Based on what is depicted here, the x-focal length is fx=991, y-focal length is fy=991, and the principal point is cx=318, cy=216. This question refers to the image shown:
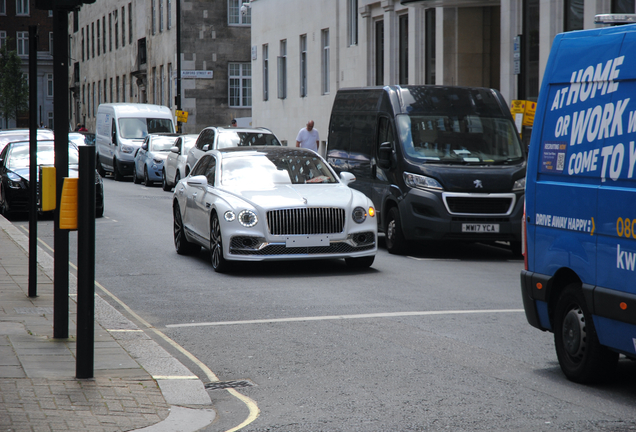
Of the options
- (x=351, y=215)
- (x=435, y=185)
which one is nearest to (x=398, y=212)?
(x=435, y=185)

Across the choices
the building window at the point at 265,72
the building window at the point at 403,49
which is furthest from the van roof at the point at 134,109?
the building window at the point at 403,49

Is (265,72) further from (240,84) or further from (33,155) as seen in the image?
(33,155)

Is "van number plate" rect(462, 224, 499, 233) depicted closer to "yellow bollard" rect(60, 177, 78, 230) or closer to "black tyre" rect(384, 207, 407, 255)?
"black tyre" rect(384, 207, 407, 255)

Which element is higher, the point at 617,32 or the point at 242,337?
the point at 617,32

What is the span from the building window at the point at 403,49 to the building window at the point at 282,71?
1189cm

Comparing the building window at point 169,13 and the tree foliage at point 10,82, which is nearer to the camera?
the building window at point 169,13

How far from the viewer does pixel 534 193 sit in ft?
22.3

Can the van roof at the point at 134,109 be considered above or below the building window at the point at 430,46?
below

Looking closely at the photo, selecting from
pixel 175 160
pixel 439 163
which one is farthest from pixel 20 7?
pixel 439 163

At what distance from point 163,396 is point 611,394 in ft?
8.97

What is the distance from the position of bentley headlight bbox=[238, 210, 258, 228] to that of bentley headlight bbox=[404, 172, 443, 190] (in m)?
3.18

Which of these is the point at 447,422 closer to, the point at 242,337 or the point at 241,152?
the point at 242,337

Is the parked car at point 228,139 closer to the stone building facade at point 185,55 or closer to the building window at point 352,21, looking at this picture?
the building window at point 352,21

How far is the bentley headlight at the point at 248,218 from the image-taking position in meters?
11.5
